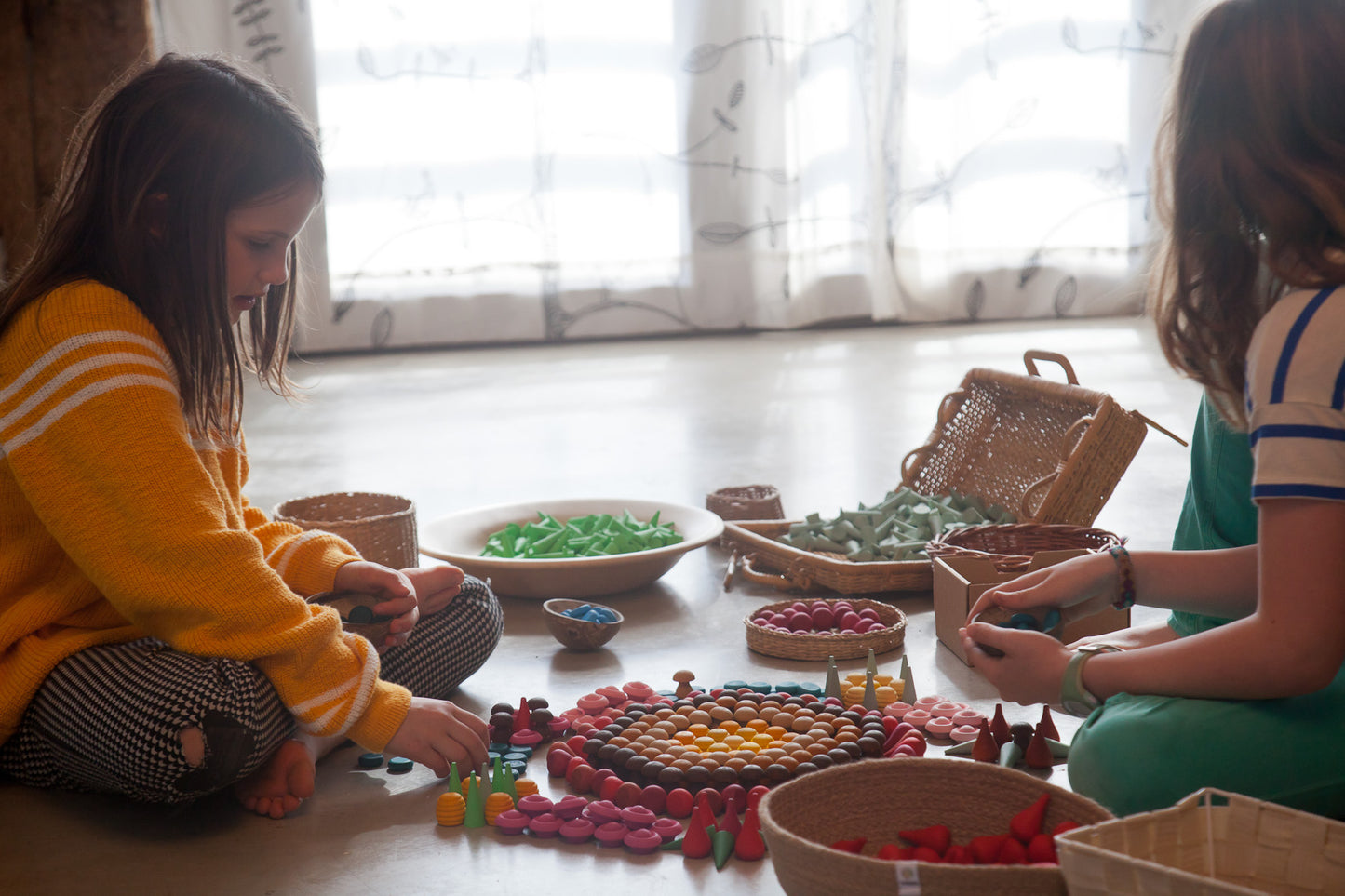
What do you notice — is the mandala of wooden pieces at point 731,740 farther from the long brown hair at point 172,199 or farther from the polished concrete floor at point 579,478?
the long brown hair at point 172,199

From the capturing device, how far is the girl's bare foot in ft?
4.88

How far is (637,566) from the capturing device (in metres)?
2.24

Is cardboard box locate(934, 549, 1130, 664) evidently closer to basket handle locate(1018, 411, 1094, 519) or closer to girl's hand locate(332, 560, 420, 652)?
basket handle locate(1018, 411, 1094, 519)

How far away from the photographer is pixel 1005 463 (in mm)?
2482

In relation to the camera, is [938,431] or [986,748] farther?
[938,431]

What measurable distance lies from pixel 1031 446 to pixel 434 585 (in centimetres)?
118

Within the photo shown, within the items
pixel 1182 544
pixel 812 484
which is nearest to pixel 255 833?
pixel 1182 544

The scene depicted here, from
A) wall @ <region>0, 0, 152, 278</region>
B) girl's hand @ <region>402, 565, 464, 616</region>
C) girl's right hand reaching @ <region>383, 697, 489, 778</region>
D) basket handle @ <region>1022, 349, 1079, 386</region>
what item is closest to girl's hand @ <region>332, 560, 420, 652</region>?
girl's hand @ <region>402, 565, 464, 616</region>

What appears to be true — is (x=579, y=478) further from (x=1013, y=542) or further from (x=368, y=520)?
(x=1013, y=542)

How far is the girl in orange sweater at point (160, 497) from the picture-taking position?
136cm

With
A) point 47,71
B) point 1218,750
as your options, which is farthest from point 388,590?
point 47,71

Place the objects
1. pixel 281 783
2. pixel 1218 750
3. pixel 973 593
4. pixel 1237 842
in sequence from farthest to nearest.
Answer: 1. pixel 973 593
2. pixel 281 783
3. pixel 1218 750
4. pixel 1237 842

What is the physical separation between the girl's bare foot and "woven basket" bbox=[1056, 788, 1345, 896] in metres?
0.85

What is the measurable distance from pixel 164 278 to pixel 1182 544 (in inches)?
46.9
